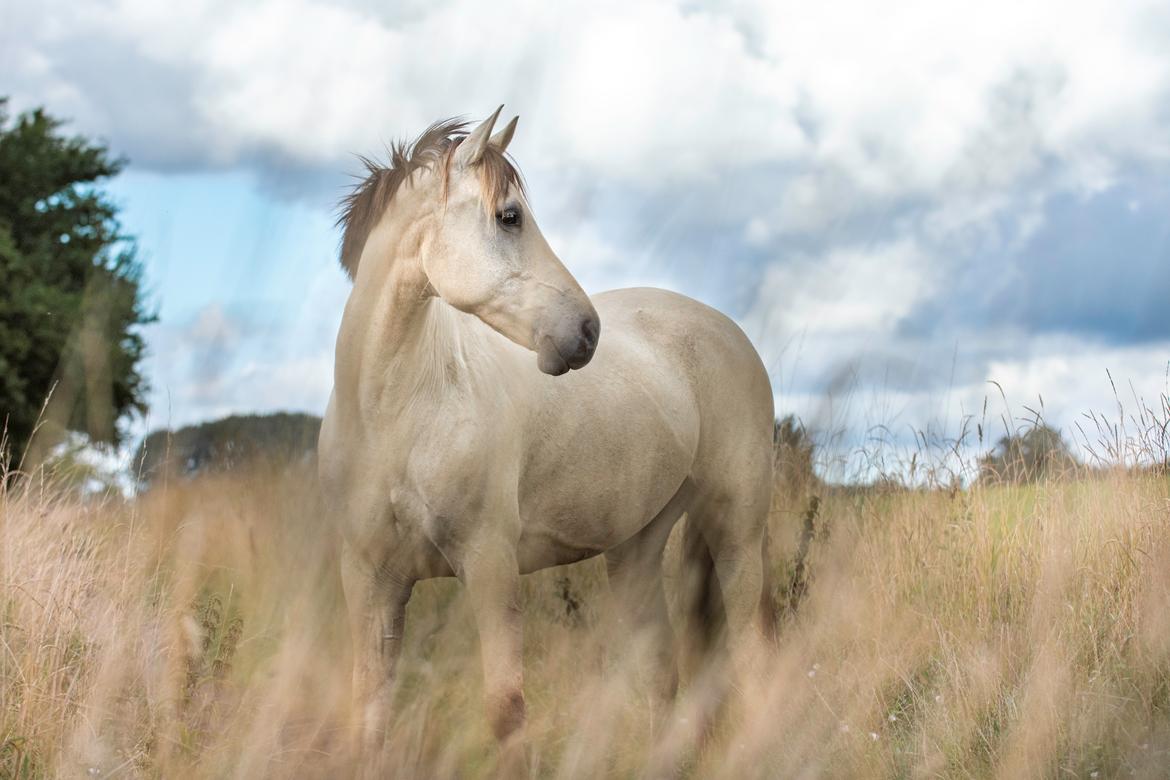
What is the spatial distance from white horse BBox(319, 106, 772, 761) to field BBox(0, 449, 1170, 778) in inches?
25.6

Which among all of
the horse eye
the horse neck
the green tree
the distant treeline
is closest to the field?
the distant treeline

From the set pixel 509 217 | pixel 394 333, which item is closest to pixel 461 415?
pixel 394 333

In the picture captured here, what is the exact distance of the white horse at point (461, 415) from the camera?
12.1ft

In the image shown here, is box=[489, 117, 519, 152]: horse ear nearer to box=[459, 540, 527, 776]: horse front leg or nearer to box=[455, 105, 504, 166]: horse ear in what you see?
box=[455, 105, 504, 166]: horse ear

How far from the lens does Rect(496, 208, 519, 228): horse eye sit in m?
3.69

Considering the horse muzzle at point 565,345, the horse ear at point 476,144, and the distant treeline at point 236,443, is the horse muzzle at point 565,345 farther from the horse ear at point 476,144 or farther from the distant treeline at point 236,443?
the distant treeline at point 236,443

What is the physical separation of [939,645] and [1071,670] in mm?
732

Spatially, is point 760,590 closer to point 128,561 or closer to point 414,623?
point 414,623

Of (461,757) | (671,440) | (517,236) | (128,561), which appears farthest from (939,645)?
(128,561)

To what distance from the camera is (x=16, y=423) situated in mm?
23078

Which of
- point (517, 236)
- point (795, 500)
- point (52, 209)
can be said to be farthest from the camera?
point (52, 209)

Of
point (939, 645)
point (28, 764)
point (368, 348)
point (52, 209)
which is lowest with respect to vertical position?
point (28, 764)

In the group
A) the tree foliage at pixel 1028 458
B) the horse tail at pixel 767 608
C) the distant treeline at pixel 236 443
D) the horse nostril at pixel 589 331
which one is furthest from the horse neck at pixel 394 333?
the tree foliage at pixel 1028 458

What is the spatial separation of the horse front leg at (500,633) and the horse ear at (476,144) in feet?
4.46
